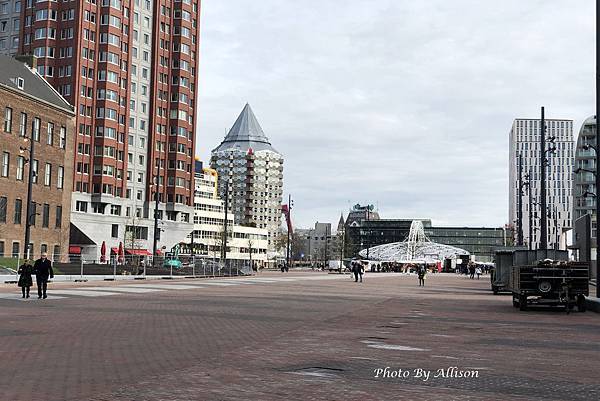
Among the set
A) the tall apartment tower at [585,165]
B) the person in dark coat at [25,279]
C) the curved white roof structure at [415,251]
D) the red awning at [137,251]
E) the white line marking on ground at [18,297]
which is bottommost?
the white line marking on ground at [18,297]

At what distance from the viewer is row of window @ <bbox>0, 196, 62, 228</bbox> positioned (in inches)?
2319

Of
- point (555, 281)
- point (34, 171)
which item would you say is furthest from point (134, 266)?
point (555, 281)

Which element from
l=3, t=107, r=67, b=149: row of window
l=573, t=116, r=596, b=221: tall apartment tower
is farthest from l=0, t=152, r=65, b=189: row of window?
l=573, t=116, r=596, b=221: tall apartment tower

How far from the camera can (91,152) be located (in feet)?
289

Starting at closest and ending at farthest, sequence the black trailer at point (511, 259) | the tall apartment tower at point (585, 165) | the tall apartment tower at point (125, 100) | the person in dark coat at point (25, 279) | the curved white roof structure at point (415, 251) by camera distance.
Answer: the person in dark coat at point (25, 279) < the black trailer at point (511, 259) < the tall apartment tower at point (125, 100) < the tall apartment tower at point (585, 165) < the curved white roof structure at point (415, 251)

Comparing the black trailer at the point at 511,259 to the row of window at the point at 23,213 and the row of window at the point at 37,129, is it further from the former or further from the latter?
the row of window at the point at 37,129

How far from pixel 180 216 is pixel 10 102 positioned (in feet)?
134

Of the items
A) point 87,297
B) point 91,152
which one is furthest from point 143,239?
point 87,297

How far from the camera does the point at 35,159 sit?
61344 millimetres

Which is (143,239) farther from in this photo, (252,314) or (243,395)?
(243,395)

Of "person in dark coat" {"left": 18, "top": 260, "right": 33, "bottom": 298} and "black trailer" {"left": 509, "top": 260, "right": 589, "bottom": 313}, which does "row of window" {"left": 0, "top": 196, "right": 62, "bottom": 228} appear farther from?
"black trailer" {"left": 509, "top": 260, "right": 589, "bottom": 313}

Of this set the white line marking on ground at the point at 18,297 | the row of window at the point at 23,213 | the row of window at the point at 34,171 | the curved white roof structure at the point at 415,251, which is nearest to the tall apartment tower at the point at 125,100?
the row of window at the point at 23,213

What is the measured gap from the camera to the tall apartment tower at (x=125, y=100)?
86.8 m

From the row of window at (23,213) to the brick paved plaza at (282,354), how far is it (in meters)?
40.2
